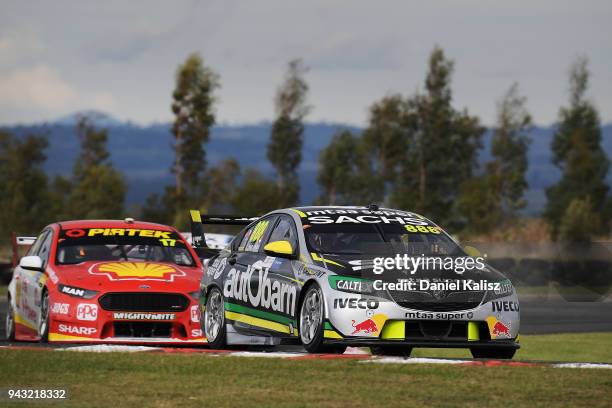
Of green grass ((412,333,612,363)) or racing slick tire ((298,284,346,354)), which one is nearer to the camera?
racing slick tire ((298,284,346,354))

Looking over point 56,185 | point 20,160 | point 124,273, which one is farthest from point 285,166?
point 124,273

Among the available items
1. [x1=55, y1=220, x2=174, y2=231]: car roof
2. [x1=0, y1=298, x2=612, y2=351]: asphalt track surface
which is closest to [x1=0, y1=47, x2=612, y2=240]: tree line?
[x1=0, y1=298, x2=612, y2=351]: asphalt track surface

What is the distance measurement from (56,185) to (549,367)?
379 feet

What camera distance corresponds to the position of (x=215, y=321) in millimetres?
15297

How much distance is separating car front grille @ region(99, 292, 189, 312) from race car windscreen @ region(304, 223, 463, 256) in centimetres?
238

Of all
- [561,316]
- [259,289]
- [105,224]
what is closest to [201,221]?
[105,224]

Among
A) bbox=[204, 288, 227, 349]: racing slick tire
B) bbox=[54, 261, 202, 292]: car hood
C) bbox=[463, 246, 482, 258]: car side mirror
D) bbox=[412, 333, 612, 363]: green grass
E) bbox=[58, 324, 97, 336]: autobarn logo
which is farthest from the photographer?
bbox=[412, 333, 612, 363]: green grass

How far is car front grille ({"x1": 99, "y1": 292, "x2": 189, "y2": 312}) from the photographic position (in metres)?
15.6

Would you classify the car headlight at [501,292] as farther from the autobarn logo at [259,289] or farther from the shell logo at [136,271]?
the shell logo at [136,271]

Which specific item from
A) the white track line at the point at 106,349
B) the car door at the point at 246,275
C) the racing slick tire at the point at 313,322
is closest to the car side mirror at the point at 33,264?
the car door at the point at 246,275

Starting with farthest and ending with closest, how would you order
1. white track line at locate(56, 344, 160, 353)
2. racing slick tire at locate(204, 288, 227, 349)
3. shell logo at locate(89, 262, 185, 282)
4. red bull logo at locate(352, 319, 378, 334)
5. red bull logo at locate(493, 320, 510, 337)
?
1. shell logo at locate(89, 262, 185, 282)
2. racing slick tire at locate(204, 288, 227, 349)
3. red bull logo at locate(493, 320, 510, 337)
4. white track line at locate(56, 344, 160, 353)
5. red bull logo at locate(352, 319, 378, 334)

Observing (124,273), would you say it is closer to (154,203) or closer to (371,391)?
(371,391)

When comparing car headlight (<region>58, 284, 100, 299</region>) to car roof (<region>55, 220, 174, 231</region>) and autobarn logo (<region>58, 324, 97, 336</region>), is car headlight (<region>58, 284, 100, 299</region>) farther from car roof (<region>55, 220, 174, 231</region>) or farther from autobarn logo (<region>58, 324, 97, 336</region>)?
car roof (<region>55, 220, 174, 231</region>)

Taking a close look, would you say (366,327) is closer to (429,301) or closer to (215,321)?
(429,301)
